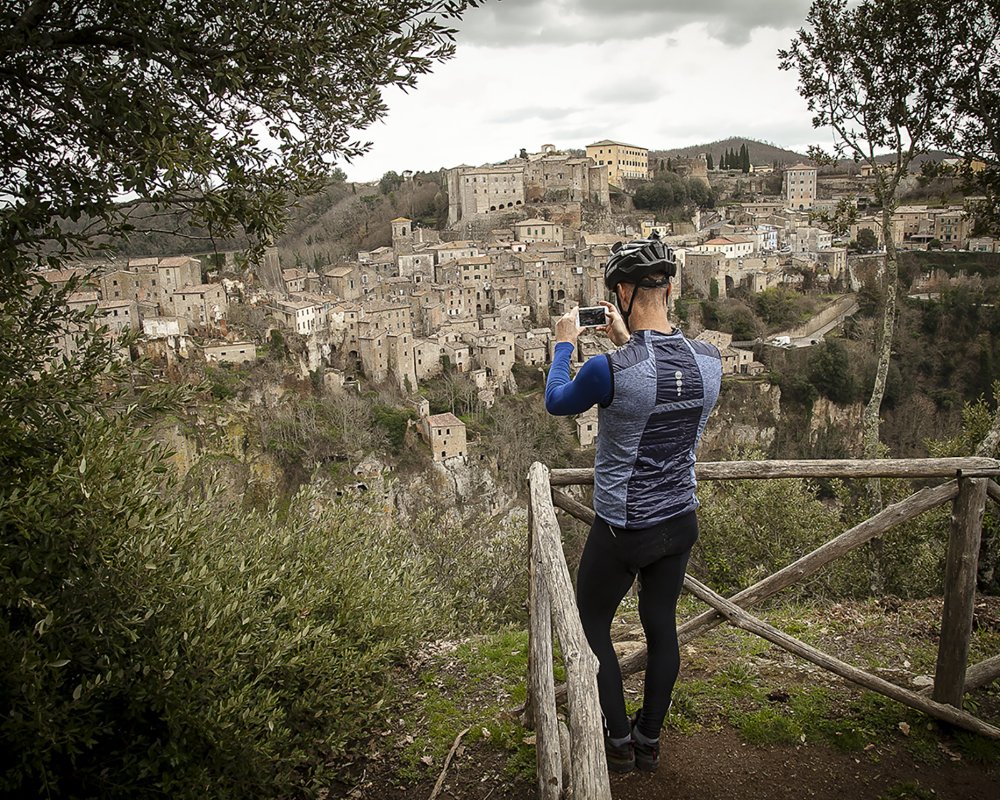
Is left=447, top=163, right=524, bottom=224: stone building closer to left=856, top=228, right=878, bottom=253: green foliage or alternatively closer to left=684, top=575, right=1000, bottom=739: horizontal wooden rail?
left=856, top=228, right=878, bottom=253: green foliage

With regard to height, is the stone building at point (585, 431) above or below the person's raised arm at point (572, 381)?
below

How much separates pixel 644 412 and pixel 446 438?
35.7 metres

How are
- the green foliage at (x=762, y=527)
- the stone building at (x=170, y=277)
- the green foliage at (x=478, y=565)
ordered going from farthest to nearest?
the stone building at (x=170, y=277) → the green foliage at (x=478, y=565) → the green foliage at (x=762, y=527)

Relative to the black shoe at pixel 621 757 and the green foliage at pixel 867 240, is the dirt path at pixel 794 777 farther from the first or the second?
the green foliage at pixel 867 240

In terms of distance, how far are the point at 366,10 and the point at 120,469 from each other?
2.44m

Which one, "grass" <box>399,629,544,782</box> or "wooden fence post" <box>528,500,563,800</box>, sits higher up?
"wooden fence post" <box>528,500,563,800</box>

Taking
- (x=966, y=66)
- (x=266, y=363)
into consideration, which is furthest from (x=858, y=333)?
(x=966, y=66)

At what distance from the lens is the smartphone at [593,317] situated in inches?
116

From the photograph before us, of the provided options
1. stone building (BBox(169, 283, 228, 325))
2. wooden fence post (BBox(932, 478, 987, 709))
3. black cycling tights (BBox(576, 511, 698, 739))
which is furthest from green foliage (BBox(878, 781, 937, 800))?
stone building (BBox(169, 283, 228, 325))

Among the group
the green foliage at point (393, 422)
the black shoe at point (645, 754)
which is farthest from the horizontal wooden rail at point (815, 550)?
the green foliage at point (393, 422)

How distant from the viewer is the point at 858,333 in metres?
48.5

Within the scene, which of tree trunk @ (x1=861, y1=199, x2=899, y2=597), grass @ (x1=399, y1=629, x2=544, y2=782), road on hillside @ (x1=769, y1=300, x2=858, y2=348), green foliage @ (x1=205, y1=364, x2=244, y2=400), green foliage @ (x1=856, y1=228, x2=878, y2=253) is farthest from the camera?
green foliage @ (x1=856, y1=228, x2=878, y2=253)

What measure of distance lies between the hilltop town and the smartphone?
31.5 feet

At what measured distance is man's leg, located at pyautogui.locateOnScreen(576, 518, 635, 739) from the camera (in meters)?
2.94
